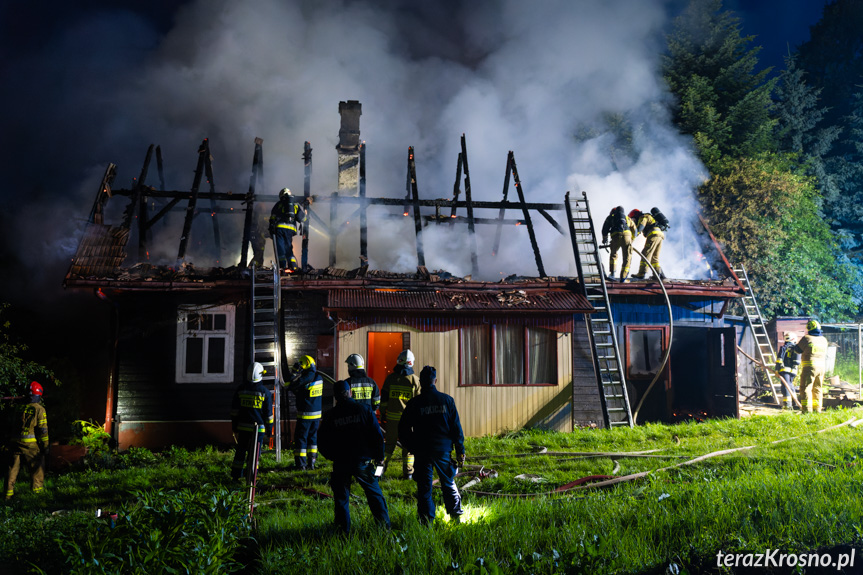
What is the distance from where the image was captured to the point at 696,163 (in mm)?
22391

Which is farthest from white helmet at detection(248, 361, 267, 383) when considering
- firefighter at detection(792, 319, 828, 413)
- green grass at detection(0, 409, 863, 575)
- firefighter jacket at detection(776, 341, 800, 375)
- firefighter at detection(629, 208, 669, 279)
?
firefighter jacket at detection(776, 341, 800, 375)

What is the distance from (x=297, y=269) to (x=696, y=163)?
18.5 m

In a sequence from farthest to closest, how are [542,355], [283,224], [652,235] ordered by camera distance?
1. [652,235]
2. [283,224]
3. [542,355]

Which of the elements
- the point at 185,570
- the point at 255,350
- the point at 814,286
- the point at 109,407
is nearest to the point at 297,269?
the point at 255,350

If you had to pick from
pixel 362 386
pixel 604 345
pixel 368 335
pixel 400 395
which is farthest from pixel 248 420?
pixel 604 345

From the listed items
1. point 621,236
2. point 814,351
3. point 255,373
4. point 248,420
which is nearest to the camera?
point 248,420

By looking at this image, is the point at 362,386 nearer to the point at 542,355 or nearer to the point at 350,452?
the point at 350,452

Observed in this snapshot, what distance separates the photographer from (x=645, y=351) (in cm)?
1249

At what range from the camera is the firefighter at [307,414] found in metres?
8.11

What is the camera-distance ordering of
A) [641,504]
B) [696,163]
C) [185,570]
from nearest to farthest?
[185,570] → [641,504] → [696,163]

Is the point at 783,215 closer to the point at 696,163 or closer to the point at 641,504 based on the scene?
the point at 696,163

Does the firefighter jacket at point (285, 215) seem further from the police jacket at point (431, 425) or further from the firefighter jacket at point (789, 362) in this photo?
the firefighter jacket at point (789, 362)

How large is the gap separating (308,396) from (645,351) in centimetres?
806

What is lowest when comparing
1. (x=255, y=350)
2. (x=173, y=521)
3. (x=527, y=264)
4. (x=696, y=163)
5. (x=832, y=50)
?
(x=173, y=521)
